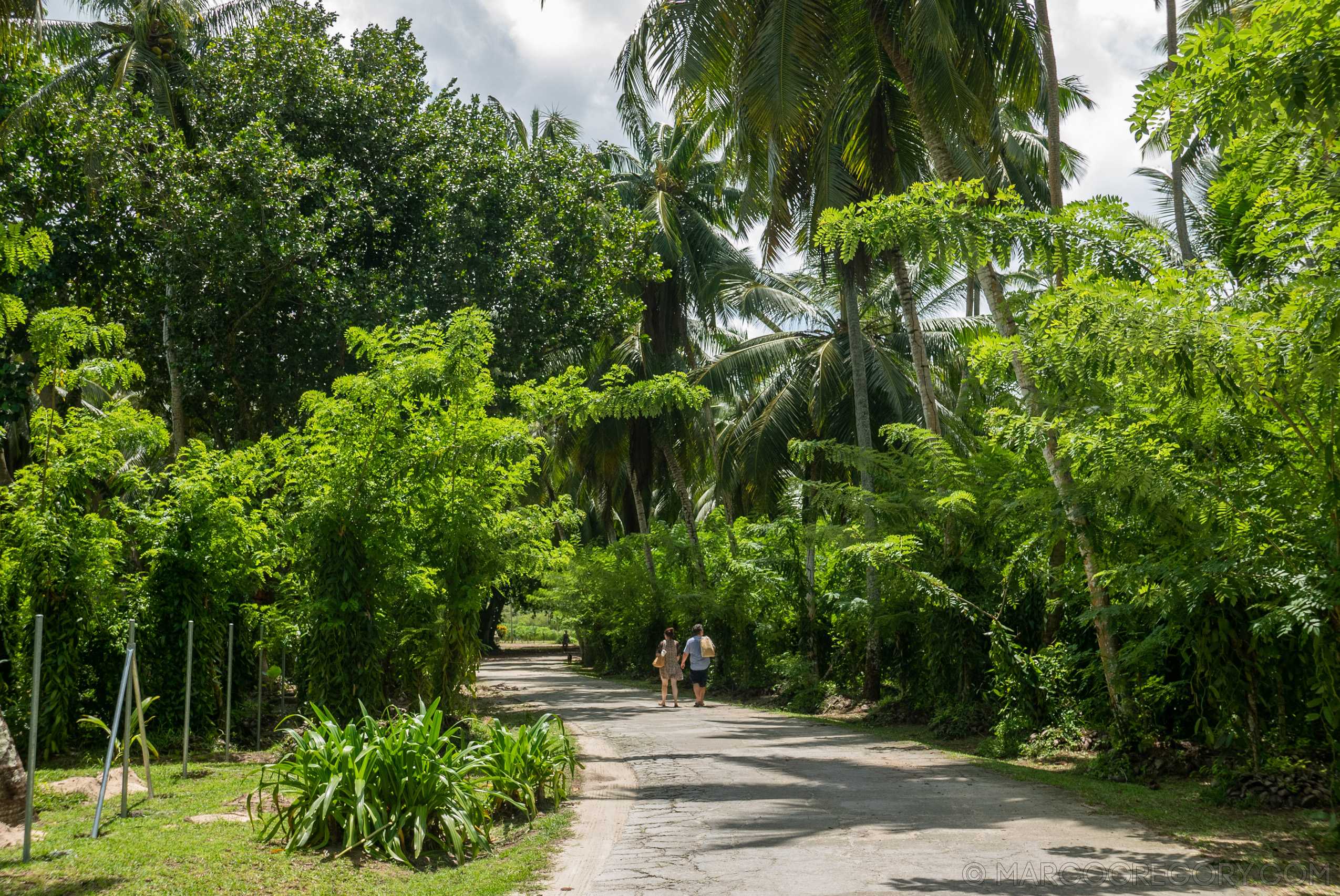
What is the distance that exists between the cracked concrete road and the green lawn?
50 centimetres

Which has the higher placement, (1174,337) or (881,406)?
(881,406)

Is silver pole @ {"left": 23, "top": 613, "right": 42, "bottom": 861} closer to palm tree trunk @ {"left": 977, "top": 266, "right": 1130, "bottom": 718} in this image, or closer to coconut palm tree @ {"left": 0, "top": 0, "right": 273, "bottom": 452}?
palm tree trunk @ {"left": 977, "top": 266, "right": 1130, "bottom": 718}

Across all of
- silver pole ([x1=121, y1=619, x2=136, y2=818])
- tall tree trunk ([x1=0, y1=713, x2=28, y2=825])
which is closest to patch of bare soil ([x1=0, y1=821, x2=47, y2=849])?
tall tree trunk ([x1=0, y1=713, x2=28, y2=825])

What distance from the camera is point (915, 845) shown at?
657cm

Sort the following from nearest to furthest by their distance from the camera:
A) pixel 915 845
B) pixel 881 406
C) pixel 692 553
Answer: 1. pixel 915 845
2. pixel 881 406
3. pixel 692 553

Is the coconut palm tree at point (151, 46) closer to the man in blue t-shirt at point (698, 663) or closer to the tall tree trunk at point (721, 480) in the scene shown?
the man in blue t-shirt at point (698, 663)

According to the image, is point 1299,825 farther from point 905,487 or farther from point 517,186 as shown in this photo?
point 517,186

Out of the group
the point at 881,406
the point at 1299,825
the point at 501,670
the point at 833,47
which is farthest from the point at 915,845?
the point at 501,670

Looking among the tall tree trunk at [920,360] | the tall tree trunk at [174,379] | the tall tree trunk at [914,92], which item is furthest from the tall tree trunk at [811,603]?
the tall tree trunk at [174,379]

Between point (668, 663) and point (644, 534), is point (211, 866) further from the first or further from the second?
point (644, 534)

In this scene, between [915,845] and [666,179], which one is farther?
[666,179]

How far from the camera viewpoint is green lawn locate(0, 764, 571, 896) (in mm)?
5535

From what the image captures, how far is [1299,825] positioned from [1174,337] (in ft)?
12.8

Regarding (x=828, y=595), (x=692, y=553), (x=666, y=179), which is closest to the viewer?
(x=828, y=595)
